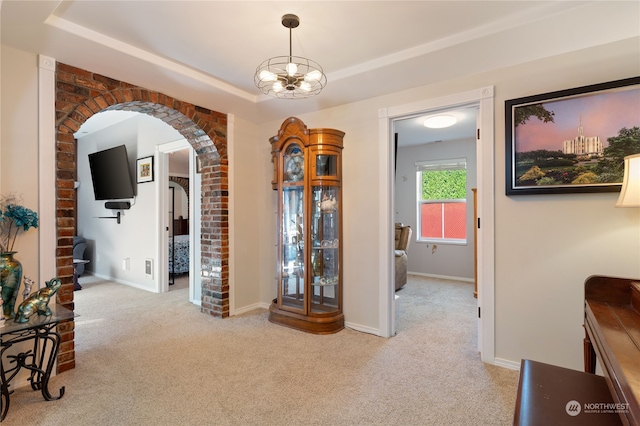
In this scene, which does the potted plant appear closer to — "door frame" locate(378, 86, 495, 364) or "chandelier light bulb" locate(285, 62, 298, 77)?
"chandelier light bulb" locate(285, 62, 298, 77)

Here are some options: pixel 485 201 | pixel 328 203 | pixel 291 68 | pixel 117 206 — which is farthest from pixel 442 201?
pixel 117 206

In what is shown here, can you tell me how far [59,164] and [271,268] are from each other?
2234mm

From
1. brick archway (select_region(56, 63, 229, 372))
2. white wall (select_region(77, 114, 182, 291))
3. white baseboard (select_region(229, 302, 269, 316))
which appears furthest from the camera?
white wall (select_region(77, 114, 182, 291))

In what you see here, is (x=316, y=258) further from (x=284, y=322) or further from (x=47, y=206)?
(x=47, y=206)

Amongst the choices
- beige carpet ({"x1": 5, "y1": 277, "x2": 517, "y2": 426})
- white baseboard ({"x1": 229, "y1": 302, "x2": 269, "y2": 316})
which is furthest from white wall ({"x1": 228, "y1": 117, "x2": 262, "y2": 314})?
beige carpet ({"x1": 5, "y1": 277, "x2": 517, "y2": 426})

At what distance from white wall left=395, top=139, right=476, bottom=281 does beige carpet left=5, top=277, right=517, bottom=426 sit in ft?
7.18

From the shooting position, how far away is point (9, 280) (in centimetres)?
190

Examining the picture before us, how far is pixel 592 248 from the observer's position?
206 cm

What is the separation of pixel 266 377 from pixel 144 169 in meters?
3.92

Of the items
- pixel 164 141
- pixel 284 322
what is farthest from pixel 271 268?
pixel 164 141

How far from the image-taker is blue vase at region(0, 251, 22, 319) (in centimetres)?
189

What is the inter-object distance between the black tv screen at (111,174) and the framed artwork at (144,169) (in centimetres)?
17

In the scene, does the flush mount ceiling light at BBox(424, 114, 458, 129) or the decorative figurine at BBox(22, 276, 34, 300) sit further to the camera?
the flush mount ceiling light at BBox(424, 114, 458, 129)

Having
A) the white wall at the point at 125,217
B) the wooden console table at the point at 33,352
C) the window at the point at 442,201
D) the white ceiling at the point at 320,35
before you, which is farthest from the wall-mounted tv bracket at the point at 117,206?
the window at the point at 442,201
